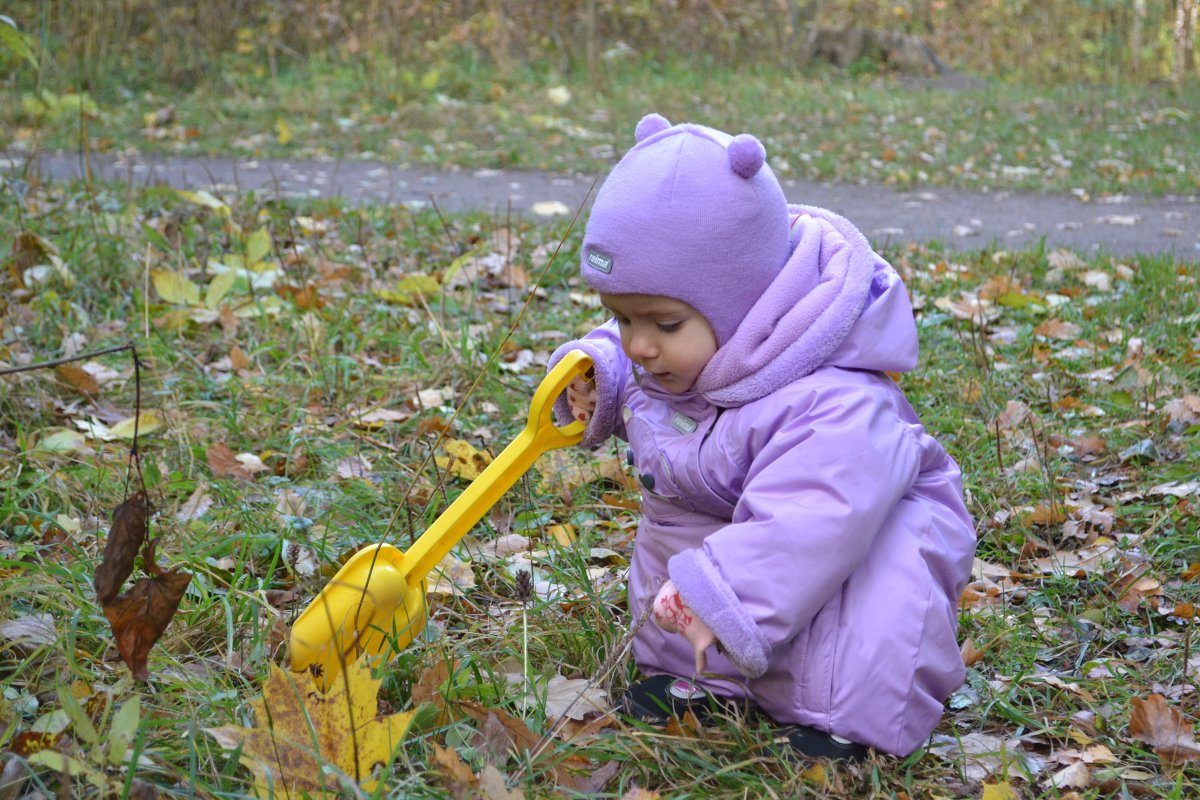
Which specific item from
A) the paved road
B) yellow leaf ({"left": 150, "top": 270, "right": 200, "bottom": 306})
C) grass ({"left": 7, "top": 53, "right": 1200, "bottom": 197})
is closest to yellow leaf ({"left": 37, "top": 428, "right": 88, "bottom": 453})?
yellow leaf ({"left": 150, "top": 270, "right": 200, "bottom": 306})

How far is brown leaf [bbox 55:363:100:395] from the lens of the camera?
3.08 m

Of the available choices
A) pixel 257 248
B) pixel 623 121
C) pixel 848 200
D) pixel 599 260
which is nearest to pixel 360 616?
pixel 599 260

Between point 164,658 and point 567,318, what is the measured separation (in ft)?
7.48

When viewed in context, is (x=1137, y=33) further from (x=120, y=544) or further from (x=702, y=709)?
(x=120, y=544)

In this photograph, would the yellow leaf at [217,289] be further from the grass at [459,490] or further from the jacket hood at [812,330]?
the jacket hood at [812,330]

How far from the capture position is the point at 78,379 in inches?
122

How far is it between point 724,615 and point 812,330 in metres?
0.44

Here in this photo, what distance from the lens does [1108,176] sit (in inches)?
294

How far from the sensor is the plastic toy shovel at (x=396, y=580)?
71.3 inches

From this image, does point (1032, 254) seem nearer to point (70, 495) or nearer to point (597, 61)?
point (70, 495)

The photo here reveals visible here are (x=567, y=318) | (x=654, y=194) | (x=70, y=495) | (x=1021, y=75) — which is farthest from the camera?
(x=1021, y=75)

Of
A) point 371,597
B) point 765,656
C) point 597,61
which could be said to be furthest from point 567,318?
point 597,61

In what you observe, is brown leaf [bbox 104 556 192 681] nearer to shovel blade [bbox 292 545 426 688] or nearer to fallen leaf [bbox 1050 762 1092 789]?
shovel blade [bbox 292 545 426 688]

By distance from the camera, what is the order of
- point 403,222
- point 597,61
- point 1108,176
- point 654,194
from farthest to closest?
point 597,61
point 1108,176
point 403,222
point 654,194
